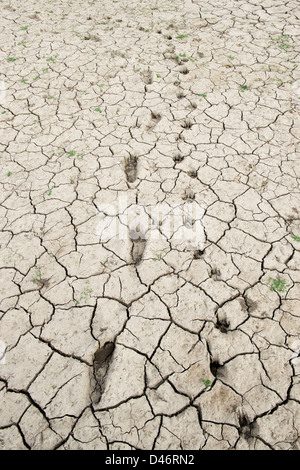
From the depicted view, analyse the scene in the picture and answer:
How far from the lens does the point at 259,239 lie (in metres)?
2.15

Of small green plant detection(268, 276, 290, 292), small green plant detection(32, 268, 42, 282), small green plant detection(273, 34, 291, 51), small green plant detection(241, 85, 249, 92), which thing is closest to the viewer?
small green plant detection(268, 276, 290, 292)

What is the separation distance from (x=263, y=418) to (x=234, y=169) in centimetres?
185

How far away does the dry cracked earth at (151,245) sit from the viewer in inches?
59.0

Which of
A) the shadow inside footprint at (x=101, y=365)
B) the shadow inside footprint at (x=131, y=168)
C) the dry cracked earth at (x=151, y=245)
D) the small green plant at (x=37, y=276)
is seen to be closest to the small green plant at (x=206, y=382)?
the dry cracked earth at (x=151, y=245)

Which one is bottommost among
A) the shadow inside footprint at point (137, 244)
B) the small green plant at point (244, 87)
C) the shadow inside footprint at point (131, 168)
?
the shadow inside footprint at point (137, 244)

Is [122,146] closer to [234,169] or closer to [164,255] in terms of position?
[234,169]

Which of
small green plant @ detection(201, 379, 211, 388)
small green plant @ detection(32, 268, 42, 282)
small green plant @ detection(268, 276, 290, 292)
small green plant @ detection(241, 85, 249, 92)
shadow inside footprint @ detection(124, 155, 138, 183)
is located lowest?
small green plant @ detection(201, 379, 211, 388)

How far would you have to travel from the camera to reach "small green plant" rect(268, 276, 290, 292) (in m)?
1.89

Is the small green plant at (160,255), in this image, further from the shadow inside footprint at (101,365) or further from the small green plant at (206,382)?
the small green plant at (206,382)

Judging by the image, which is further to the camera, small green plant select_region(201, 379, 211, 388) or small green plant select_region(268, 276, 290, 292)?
small green plant select_region(268, 276, 290, 292)

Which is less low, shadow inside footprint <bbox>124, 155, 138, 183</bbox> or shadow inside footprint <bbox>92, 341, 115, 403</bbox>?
shadow inside footprint <bbox>124, 155, 138, 183</bbox>

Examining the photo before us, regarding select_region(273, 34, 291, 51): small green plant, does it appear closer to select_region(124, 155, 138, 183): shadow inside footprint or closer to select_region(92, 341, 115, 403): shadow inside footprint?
select_region(124, 155, 138, 183): shadow inside footprint

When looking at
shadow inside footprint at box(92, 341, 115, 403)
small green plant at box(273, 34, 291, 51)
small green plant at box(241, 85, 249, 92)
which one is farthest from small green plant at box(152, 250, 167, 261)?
small green plant at box(273, 34, 291, 51)

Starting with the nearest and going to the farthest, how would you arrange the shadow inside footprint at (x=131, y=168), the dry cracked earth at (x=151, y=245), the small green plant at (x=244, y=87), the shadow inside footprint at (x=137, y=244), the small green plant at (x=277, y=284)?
the dry cracked earth at (x=151, y=245) < the small green plant at (x=277, y=284) < the shadow inside footprint at (x=137, y=244) < the shadow inside footprint at (x=131, y=168) < the small green plant at (x=244, y=87)
